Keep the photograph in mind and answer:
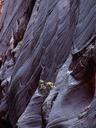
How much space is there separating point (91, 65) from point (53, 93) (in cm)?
123

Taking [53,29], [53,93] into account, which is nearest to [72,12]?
[53,29]

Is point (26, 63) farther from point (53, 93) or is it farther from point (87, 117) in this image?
point (87, 117)

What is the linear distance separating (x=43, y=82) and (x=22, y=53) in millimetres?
3070

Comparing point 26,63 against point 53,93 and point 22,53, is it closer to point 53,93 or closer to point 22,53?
point 22,53

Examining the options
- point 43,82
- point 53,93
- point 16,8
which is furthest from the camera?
point 16,8

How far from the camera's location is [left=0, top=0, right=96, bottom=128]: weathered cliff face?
673 cm

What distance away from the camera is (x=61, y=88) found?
740 cm

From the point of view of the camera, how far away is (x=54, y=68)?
29.3ft

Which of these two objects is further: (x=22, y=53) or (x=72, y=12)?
(x=22, y=53)

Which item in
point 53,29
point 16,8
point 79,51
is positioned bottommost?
point 16,8

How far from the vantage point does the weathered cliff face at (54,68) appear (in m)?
6.73

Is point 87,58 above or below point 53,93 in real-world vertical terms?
above

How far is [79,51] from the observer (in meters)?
7.12

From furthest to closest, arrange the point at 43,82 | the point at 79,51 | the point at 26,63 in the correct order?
the point at 26,63
the point at 43,82
the point at 79,51
